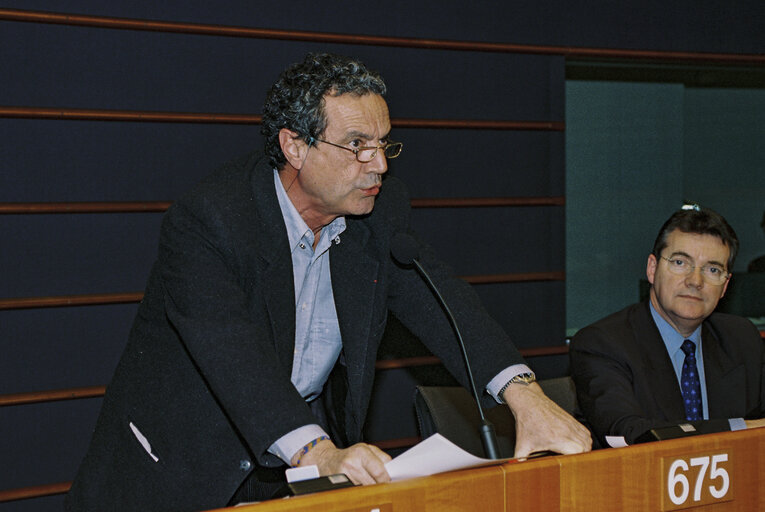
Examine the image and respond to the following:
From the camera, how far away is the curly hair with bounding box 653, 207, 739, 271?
2236mm

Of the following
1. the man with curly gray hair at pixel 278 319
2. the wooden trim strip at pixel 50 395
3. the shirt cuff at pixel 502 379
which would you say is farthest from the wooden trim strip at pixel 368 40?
the shirt cuff at pixel 502 379

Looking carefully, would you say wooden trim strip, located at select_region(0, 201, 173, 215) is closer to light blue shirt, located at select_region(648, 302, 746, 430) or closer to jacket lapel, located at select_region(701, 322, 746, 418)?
light blue shirt, located at select_region(648, 302, 746, 430)

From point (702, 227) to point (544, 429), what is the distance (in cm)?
108

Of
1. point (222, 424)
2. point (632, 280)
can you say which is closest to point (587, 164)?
point (632, 280)

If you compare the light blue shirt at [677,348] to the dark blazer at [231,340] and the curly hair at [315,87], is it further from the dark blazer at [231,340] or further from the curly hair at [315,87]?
the curly hair at [315,87]

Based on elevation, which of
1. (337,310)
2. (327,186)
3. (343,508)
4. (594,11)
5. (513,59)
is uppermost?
(594,11)

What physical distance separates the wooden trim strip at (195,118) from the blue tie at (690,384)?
1834 mm

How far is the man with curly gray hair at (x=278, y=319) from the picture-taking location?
1.42 meters

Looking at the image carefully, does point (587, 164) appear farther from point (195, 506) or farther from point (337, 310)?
point (195, 506)

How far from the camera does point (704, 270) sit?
7.26 feet

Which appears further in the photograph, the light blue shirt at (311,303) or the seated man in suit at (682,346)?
the seated man in suit at (682,346)

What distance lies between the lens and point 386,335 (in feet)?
12.1

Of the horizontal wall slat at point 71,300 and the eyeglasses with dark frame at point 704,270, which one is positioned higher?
the eyeglasses with dark frame at point 704,270

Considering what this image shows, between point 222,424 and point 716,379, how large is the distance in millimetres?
1382
